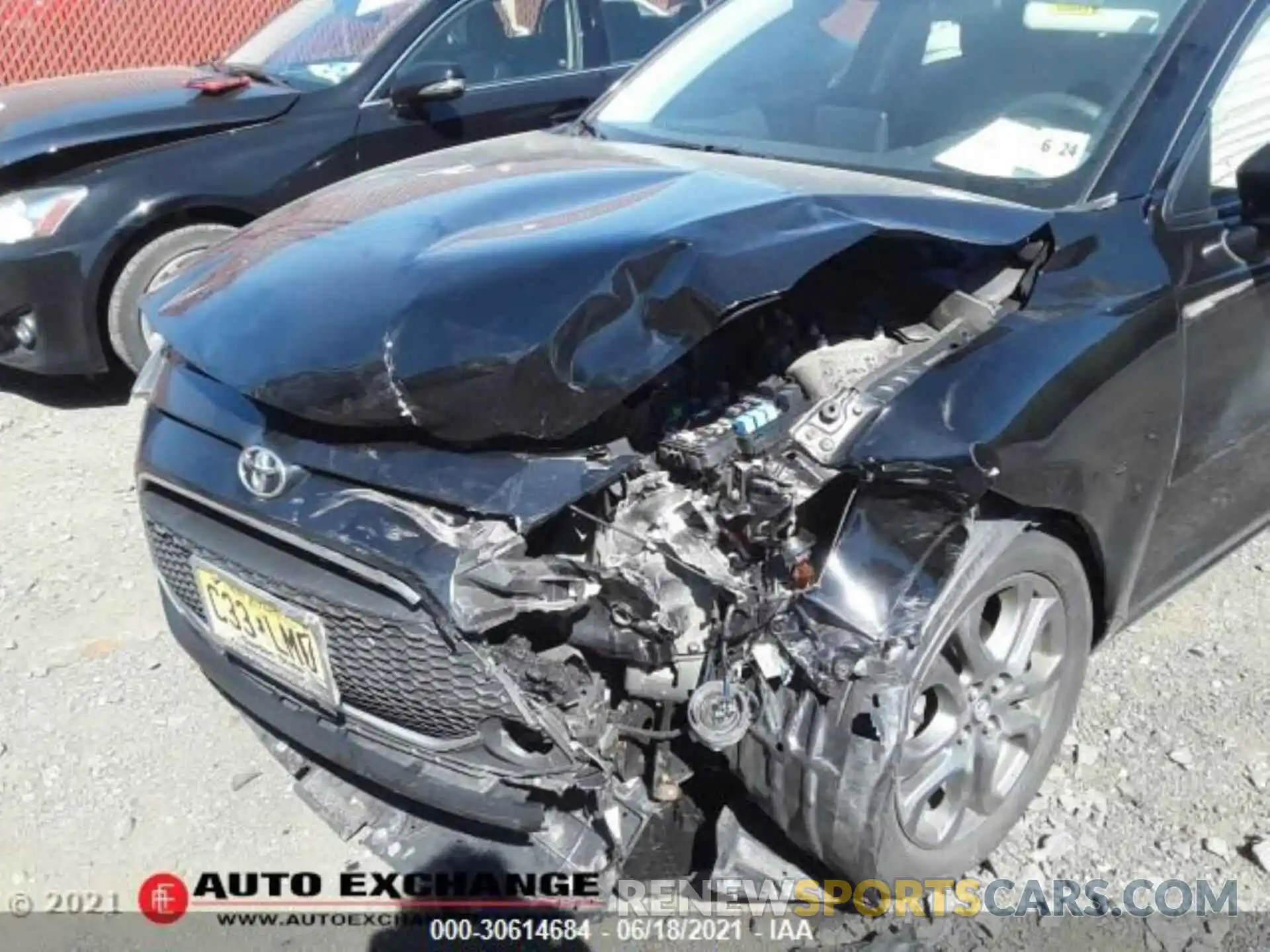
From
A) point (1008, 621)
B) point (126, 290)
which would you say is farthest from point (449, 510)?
point (126, 290)

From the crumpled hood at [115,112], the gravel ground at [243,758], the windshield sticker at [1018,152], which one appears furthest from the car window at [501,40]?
the windshield sticker at [1018,152]

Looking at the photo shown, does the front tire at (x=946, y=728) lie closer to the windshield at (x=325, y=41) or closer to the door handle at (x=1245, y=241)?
the door handle at (x=1245, y=241)

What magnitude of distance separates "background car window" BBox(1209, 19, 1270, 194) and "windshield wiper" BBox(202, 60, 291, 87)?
385 cm

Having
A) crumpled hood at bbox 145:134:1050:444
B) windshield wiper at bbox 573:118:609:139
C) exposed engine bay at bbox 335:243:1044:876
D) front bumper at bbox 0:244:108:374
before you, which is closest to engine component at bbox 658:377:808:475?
exposed engine bay at bbox 335:243:1044:876

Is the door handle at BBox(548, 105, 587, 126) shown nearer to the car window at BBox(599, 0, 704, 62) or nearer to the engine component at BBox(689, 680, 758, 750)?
the car window at BBox(599, 0, 704, 62)

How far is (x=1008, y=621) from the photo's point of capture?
2.51 metres

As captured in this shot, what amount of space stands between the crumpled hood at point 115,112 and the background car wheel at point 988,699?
3.86 metres

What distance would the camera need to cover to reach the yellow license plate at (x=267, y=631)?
88.9 inches

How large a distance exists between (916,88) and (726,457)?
1.38 meters

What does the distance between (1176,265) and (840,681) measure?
120 cm

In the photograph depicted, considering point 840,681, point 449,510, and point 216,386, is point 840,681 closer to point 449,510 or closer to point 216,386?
point 449,510

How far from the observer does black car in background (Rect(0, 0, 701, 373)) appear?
4.76 metres

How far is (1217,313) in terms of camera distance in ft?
8.76

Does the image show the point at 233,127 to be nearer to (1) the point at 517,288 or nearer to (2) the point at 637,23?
(2) the point at 637,23
